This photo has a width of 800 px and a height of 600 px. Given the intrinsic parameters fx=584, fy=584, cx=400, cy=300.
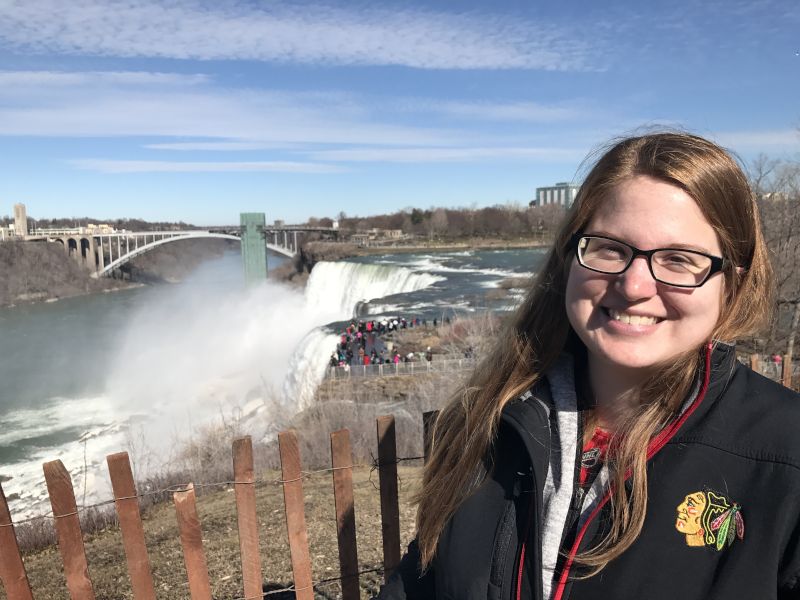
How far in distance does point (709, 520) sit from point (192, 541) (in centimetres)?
168

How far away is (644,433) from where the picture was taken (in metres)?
1.14

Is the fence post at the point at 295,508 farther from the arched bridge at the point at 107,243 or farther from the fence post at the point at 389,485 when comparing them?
the arched bridge at the point at 107,243

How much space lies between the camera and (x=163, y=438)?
1507cm

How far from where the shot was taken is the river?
47.4 feet

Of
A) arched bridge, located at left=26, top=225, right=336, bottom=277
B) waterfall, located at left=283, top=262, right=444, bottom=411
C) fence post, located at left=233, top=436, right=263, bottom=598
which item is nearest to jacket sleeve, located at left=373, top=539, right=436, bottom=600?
fence post, located at left=233, top=436, right=263, bottom=598

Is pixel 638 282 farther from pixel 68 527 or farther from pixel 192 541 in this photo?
pixel 68 527

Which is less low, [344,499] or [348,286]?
[344,499]

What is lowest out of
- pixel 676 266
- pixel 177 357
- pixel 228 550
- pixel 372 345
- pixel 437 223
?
pixel 177 357

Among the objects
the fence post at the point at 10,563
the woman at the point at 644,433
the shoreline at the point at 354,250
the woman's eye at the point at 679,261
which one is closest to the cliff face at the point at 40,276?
the shoreline at the point at 354,250

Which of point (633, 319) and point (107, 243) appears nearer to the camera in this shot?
point (633, 319)

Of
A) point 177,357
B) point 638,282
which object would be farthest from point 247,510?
point 177,357

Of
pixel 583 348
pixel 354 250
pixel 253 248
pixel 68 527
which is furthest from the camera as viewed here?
pixel 253 248

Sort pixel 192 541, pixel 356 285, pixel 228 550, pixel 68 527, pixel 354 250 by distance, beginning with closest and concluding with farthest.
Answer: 1. pixel 68 527
2. pixel 192 541
3. pixel 228 550
4. pixel 356 285
5. pixel 354 250

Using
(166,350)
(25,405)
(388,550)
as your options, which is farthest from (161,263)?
(388,550)
